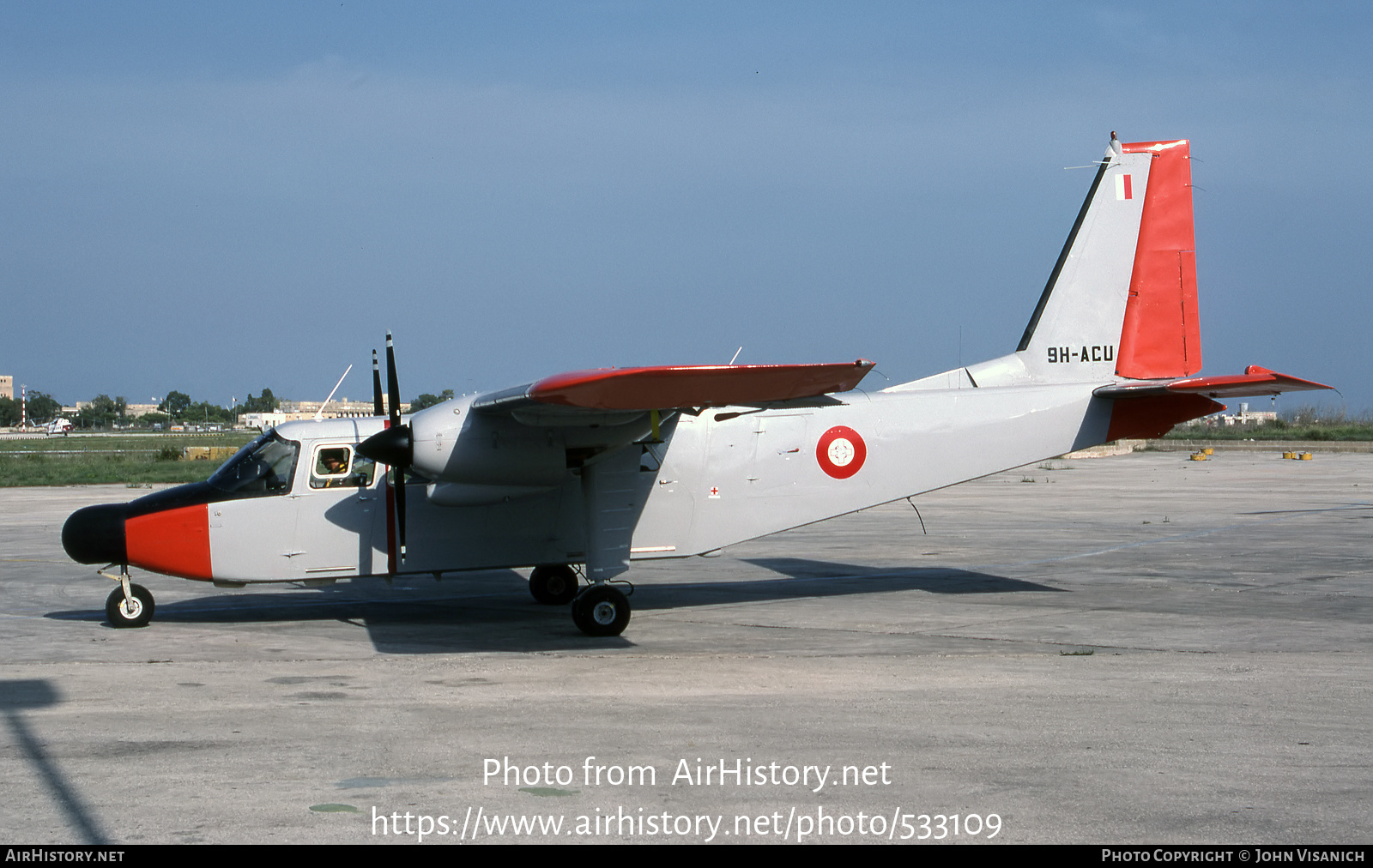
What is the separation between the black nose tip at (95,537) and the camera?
12.6 m

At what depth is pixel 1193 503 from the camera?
3047 centimetres

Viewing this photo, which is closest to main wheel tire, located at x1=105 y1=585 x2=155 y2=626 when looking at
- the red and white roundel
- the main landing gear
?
the main landing gear

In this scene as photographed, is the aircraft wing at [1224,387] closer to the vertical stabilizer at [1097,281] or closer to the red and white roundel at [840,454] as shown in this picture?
the vertical stabilizer at [1097,281]

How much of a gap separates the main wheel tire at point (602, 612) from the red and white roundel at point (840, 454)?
3.17 meters

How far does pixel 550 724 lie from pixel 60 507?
30182 mm

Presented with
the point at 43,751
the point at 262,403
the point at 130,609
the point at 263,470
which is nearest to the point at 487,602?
the point at 263,470

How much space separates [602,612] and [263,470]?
14.1 feet

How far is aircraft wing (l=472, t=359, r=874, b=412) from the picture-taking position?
31.3ft

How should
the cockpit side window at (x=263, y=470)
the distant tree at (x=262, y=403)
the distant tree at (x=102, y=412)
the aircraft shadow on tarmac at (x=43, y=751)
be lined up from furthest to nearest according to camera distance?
the distant tree at (x=102, y=412) < the distant tree at (x=262, y=403) < the cockpit side window at (x=263, y=470) < the aircraft shadow on tarmac at (x=43, y=751)

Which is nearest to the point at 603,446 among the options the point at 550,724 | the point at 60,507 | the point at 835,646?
the point at 835,646

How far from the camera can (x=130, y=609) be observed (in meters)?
13.3

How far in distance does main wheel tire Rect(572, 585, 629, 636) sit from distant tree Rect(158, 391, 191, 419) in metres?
168

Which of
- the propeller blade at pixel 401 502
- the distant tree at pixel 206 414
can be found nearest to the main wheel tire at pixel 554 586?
the propeller blade at pixel 401 502

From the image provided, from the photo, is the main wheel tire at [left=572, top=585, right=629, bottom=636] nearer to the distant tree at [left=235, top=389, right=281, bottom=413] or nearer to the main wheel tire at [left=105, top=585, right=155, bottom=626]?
the main wheel tire at [left=105, top=585, right=155, bottom=626]
